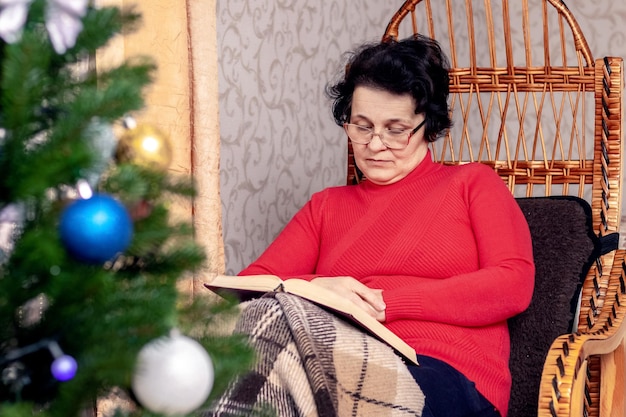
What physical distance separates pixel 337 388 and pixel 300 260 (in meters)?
0.65

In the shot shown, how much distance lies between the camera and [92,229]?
0.46 meters

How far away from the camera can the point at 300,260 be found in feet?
5.96

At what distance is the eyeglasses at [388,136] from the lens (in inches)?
68.8

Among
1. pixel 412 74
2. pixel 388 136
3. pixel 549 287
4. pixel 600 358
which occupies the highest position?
pixel 412 74

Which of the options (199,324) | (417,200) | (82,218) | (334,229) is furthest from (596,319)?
(82,218)

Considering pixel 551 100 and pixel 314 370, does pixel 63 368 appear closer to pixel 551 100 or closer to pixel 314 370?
pixel 314 370

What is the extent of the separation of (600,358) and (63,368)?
1.31 m

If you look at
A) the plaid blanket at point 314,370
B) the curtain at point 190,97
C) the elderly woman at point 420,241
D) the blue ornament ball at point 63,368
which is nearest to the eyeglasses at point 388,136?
the elderly woman at point 420,241

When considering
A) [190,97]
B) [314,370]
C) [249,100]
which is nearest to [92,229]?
[314,370]

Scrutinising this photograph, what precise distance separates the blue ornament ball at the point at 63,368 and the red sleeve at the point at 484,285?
42.7 inches

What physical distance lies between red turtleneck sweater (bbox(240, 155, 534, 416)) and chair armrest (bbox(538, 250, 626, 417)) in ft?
0.50

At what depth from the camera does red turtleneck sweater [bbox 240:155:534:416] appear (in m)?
1.53

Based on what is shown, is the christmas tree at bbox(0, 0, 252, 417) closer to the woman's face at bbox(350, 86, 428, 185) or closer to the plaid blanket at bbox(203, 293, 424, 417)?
the plaid blanket at bbox(203, 293, 424, 417)

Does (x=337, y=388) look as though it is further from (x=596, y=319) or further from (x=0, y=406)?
(x=0, y=406)
